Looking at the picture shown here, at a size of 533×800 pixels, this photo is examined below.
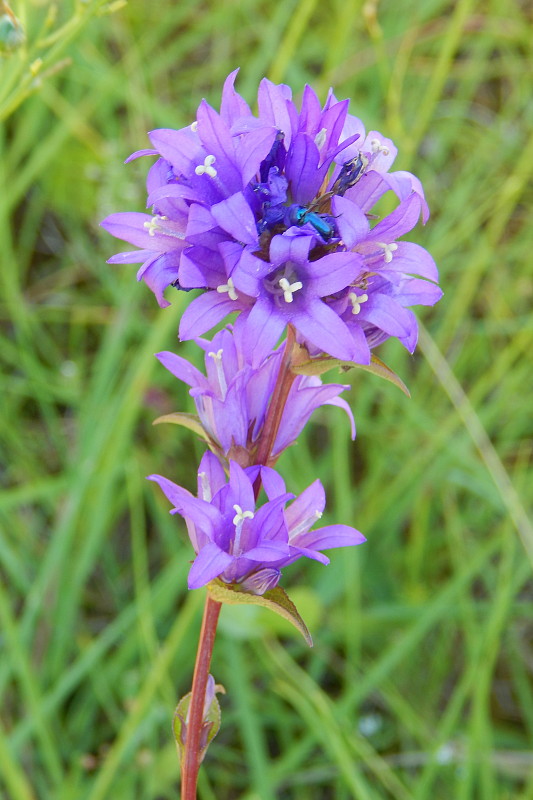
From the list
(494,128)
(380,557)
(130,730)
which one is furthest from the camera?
(494,128)

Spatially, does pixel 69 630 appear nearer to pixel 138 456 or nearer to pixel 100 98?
pixel 138 456

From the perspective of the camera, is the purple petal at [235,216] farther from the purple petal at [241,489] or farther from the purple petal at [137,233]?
the purple petal at [241,489]

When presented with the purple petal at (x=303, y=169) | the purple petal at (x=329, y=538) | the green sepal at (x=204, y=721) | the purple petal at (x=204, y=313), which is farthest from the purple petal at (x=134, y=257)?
the green sepal at (x=204, y=721)

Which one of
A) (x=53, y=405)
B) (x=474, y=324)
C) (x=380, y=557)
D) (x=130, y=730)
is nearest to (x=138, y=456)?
(x=53, y=405)

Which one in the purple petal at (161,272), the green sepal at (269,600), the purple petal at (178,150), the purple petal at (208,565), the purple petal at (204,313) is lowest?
the green sepal at (269,600)

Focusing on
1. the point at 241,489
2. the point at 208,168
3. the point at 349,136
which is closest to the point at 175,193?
the point at 208,168

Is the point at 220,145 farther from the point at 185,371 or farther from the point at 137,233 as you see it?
the point at 185,371

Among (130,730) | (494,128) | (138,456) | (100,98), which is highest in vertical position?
(100,98)
